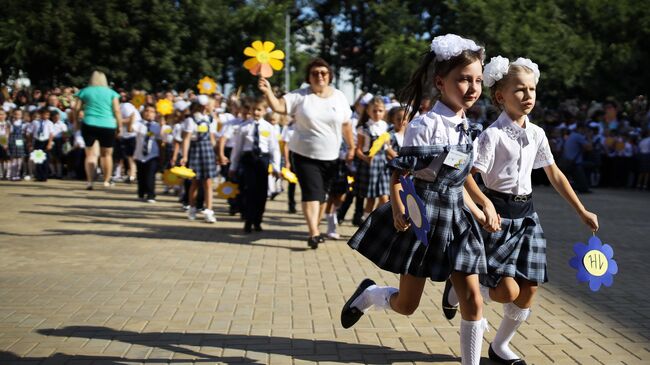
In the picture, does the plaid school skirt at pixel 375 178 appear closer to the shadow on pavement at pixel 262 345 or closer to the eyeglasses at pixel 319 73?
the eyeglasses at pixel 319 73

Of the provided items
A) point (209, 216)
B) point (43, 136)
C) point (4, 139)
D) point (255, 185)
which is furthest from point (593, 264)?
point (4, 139)

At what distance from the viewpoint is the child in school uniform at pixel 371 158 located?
9.79 metres

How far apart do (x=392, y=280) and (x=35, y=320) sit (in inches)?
121

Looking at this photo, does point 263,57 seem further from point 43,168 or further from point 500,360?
point 43,168

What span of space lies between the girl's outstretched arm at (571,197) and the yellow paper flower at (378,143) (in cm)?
507

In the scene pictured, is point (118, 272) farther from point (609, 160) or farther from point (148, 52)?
point (148, 52)

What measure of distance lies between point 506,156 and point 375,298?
1104 mm

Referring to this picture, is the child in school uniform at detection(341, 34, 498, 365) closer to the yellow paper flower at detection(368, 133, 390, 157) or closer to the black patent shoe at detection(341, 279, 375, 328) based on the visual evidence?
the black patent shoe at detection(341, 279, 375, 328)

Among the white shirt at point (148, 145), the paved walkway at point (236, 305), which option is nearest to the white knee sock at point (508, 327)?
the paved walkway at point (236, 305)

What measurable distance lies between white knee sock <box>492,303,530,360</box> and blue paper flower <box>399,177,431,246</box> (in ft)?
2.75

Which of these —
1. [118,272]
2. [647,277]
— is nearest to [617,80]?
[647,277]

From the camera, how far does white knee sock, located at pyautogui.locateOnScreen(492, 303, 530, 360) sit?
4.30m

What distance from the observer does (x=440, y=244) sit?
12.9 ft

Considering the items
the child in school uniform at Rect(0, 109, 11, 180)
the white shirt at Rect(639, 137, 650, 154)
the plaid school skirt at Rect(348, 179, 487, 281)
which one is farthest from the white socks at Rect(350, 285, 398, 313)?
the white shirt at Rect(639, 137, 650, 154)
